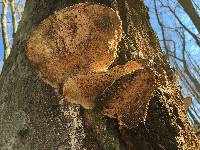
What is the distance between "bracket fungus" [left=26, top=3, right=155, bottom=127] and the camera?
1.17 m

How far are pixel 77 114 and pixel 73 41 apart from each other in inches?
11.3

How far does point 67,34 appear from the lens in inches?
47.4

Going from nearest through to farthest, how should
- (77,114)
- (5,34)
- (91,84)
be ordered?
(91,84)
(77,114)
(5,34)

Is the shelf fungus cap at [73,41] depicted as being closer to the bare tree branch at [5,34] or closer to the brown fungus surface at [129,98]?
the brown fungus surface at [129,98]

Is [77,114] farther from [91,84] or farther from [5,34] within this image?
[5,34]

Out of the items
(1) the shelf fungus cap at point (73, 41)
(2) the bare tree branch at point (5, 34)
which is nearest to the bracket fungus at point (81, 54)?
(1) the shelf fungus cap at point (73, 41)

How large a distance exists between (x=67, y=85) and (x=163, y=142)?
464 mm

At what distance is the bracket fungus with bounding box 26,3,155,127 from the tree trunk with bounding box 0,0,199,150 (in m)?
0.09

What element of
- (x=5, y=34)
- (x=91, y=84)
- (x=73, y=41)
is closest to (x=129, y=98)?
(x=91, y=84)

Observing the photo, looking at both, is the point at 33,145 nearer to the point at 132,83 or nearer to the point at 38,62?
the point at 38,62

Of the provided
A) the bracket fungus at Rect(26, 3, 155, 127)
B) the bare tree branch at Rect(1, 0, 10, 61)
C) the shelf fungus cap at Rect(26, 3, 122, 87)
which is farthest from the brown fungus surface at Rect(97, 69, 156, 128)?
the bare tree branch at Rect(1, 0, 10, 61)

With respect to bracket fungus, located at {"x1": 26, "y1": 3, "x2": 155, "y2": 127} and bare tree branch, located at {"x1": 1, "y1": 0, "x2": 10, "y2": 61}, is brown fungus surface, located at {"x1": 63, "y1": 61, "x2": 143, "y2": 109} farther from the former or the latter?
bare tree branch, located at {"x1": 1, "y1": 0, "x2": 10, "y2": 61}

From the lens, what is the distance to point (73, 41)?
3.96 ft

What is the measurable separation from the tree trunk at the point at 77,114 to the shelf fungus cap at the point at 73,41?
0.16 metres
